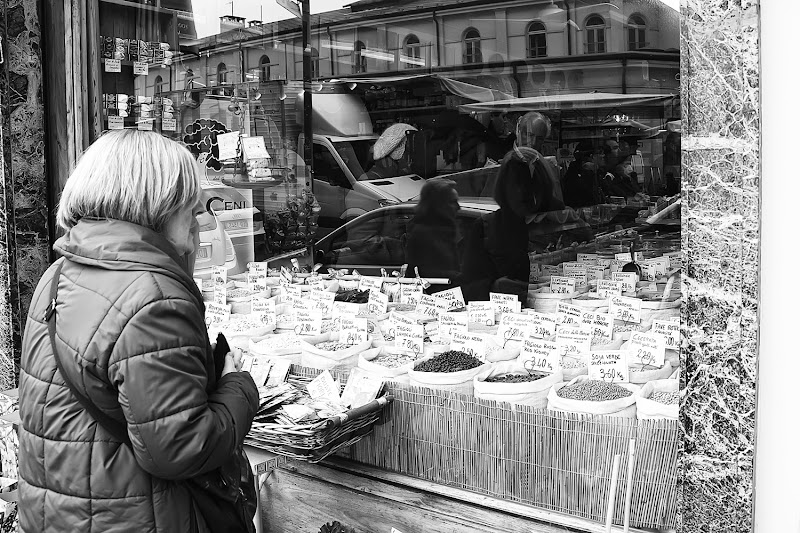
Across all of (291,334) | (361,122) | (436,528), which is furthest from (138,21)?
(361,122)

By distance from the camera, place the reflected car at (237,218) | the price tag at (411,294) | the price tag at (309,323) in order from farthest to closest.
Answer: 1. the reflected car at (237,218)
2. the price tag at (411,294)
3. the price tag at (309,323)

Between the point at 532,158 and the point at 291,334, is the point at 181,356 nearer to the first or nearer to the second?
the point at 291,334

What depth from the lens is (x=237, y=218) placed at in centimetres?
472

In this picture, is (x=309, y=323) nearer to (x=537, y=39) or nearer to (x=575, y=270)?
(x=575, y=270)

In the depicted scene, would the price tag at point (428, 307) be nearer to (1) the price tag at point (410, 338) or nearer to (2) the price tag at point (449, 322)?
(2) the price tag at point (449, 322)

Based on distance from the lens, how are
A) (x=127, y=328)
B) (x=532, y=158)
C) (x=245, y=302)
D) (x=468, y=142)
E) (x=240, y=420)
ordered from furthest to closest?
(x=468, y=142)
(x=532, y=158)
(x=245, y=302)
(x=240, y=420)
(x=127, y=328)

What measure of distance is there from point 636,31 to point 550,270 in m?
3.08

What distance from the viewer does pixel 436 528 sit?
245cm

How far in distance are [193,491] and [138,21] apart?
3021mm

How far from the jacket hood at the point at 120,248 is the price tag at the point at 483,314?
182 cm

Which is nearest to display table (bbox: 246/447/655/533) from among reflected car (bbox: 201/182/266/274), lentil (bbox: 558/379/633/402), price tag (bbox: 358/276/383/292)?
lentil (bbox: 558/379/633/402)

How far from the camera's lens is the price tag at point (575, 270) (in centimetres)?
414

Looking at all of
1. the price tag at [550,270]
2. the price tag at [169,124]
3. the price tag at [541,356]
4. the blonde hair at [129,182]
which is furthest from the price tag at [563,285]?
the blonde hair at [129,182]

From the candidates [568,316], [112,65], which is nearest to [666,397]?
[568,316]
